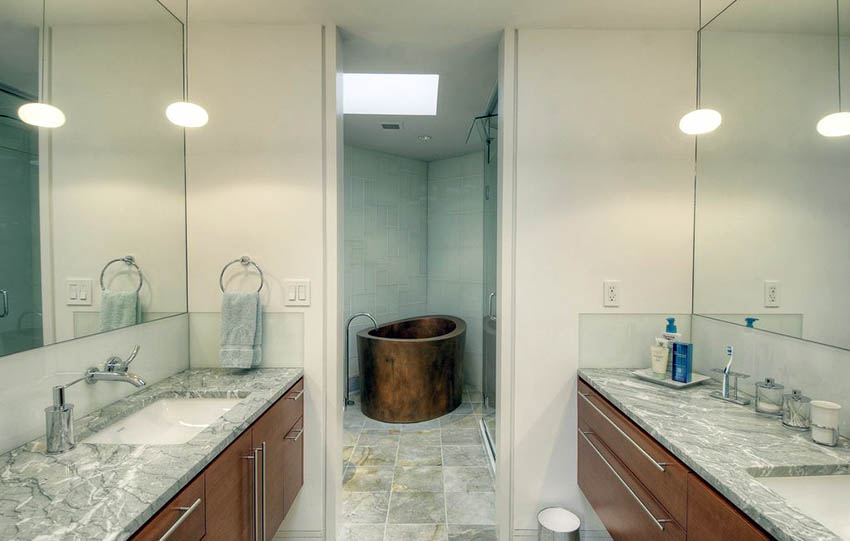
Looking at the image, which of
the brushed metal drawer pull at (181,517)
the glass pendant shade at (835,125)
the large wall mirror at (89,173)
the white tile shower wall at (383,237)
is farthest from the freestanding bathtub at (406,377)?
the glass pendant shade at (835,125)

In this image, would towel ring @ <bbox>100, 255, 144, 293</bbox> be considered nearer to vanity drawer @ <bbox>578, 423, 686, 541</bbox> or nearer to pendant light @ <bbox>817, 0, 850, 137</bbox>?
vanity drawer @ <bbox>578, 423, 686, 541</bbox>

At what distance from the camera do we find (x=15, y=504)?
777mm

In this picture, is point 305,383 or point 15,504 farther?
point 305,383

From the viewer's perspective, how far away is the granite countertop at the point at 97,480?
0.71m

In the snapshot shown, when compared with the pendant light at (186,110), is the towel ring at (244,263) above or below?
below

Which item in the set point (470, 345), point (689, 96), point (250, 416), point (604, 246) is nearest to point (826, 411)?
point (604, 246)

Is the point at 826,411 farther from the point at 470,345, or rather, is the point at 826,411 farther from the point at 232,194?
the point at 470,345

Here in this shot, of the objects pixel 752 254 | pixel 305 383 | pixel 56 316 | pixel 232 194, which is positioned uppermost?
pixel 232 194

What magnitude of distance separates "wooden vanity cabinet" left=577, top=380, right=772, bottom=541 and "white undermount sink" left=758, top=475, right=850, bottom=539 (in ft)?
0.55

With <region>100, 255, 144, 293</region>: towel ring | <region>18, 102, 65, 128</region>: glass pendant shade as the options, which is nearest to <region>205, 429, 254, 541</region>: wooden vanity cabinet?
<region>100, 255, 144, 293</region>: towel ring

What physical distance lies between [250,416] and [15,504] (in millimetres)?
541

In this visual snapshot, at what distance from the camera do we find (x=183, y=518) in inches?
34.8

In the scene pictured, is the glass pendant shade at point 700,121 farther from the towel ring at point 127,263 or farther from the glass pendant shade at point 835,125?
the towel ring at point 127,263

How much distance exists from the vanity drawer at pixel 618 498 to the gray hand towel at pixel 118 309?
195 centimetres
